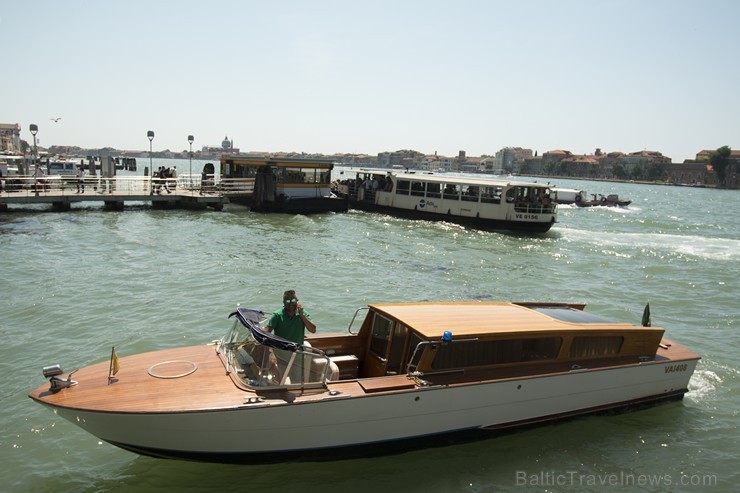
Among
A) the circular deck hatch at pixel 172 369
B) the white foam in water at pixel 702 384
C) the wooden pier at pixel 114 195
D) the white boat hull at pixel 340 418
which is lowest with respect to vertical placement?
the white foam in water at pixel 702 384

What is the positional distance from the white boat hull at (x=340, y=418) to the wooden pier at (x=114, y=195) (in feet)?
Answer: 93.2

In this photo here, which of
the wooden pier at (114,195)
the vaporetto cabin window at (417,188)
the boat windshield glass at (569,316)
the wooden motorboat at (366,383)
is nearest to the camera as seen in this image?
the wooden motorboat at (366,383)

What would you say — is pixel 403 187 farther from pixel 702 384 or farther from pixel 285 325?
pixel 285 325

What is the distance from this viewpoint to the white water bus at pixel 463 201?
109ft

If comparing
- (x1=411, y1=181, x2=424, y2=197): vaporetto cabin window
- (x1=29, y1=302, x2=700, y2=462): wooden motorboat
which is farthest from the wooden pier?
(x1=29, y1=302, x2=700, y2=462): wooden motorboat

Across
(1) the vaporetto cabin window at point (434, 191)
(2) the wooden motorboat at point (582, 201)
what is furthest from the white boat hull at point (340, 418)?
(2) the wooden motorboat at point (582, 201)

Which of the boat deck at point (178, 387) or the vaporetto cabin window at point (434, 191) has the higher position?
the vaporetto cabin window at point (434, 191)

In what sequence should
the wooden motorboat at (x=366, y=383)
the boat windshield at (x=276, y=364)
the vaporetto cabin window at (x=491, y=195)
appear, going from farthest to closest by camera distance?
the vaporetto cabin window at (x=491, y=195) < the boat windshield at (x=276, y=364) < the wooden motorboat at (x=366, y=383)

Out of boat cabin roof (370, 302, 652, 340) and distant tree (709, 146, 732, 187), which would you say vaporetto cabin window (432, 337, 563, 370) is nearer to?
boat cabin roof (370, 302, 652, 340)

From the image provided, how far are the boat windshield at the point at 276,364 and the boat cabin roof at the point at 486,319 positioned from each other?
61.8 inches

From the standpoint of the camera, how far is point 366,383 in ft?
23.4

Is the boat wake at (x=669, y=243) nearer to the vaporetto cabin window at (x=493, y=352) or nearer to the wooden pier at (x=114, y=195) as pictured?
the vaporetto cabin window at (x=493, y=352)

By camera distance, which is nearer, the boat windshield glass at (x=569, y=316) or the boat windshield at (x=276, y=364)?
the boat windshield at (x=276, y=364)

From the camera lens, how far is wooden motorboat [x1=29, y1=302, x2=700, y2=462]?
252 inches
